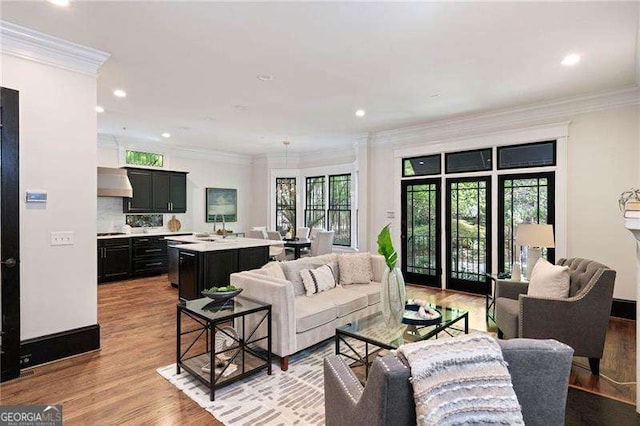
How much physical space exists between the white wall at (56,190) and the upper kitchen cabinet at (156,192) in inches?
167

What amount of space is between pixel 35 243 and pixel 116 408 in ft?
5.42

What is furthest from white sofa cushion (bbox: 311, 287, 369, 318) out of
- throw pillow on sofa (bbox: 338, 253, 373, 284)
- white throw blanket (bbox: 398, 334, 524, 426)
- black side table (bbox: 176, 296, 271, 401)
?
white throw blanket (bbox: 398, 334, 524, 426)

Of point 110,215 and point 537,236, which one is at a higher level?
point 110,215

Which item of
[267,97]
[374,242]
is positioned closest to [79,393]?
[267,97]

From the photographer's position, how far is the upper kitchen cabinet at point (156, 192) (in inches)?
288

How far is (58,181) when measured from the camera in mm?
3162

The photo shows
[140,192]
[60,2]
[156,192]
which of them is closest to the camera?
[60,2]

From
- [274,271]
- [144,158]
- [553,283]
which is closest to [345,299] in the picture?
[274,271]

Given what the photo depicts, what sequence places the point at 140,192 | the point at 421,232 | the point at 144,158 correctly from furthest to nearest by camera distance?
the point at 144,158, the point at 140,192, the point at 421,232

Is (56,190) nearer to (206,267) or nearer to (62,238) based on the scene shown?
(62,238)

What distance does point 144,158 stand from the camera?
7891 mm

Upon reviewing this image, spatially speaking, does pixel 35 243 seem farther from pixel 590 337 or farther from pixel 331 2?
pixel 590 337

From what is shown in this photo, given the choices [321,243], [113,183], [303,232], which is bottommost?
[321,243]

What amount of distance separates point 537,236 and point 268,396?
3.38 m
